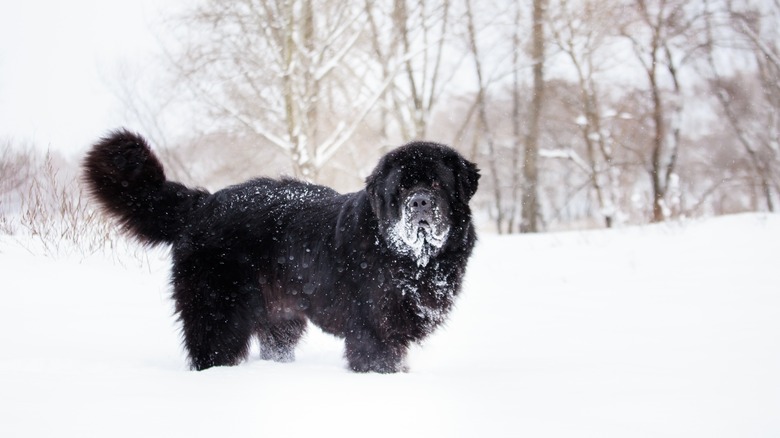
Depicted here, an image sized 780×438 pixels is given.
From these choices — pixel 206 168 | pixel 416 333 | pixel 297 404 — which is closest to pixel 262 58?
pixel 206 168

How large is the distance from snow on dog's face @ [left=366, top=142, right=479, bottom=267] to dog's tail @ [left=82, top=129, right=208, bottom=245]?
1.49 metres

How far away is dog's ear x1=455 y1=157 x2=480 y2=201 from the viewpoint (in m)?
3.63

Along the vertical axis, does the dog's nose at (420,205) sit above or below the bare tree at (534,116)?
below

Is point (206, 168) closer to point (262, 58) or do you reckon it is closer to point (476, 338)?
point (262, 58)

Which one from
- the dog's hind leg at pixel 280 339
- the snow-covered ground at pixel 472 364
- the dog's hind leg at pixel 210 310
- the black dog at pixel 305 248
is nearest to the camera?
the snow-covered ground at pixel 472 364

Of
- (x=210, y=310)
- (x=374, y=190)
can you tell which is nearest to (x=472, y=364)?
(x=374, y=190)

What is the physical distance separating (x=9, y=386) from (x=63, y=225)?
5167mm

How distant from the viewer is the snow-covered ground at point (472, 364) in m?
2.08

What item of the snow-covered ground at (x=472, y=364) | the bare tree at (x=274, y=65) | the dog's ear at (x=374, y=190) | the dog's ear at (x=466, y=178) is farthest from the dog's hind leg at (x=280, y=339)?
the bare tree at (x=274, y=65)

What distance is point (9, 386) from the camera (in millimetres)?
2330

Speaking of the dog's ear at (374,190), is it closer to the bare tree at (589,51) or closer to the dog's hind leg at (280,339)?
the dog's hind leg at (280,339)

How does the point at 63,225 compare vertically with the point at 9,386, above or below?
above

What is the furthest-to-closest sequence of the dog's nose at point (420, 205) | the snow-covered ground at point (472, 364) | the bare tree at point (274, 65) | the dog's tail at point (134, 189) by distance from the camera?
the bare tree at point (274, 65) < the dog's tail at point (134, 189) < the dog's nose at point (420, 205) < the snow-covered ground at point (472, 364)

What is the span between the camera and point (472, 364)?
368cm
